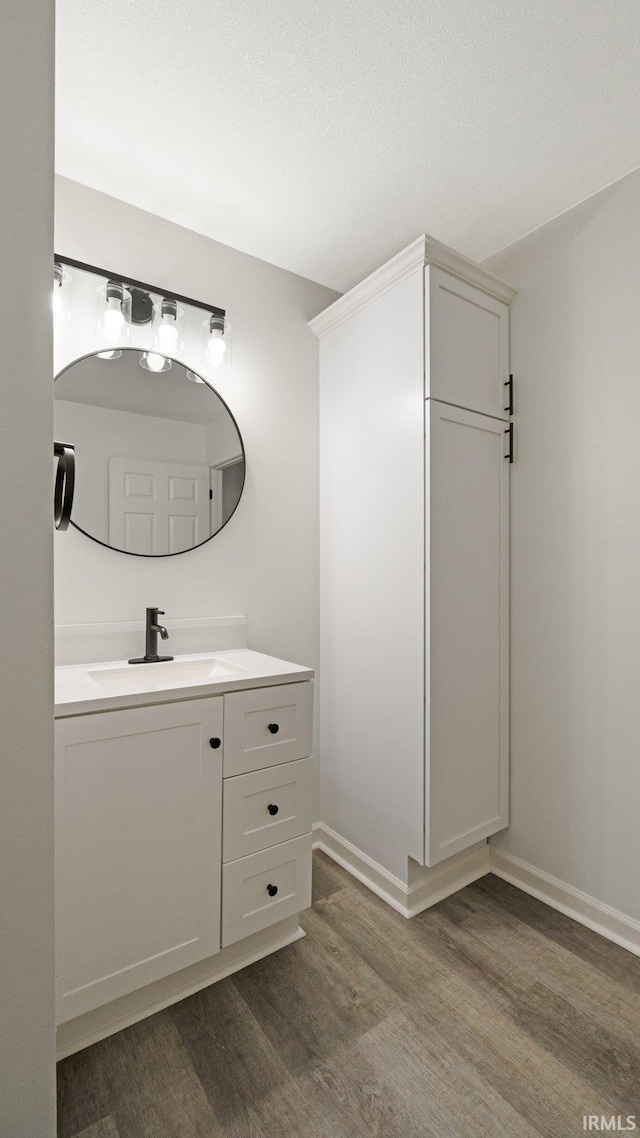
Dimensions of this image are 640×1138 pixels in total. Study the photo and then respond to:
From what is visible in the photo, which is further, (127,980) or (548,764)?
(548,764)

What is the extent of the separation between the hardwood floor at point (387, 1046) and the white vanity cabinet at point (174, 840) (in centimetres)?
14

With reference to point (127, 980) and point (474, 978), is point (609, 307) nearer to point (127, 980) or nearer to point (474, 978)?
point (474, 978)

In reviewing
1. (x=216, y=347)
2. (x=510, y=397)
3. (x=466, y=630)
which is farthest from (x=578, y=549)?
(x=216, y=347)

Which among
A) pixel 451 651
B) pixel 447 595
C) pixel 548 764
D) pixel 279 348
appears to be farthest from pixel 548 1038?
pixel 279 348

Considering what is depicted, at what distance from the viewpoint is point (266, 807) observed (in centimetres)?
163

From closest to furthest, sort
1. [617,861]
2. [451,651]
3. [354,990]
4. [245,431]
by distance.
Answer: [354,990] < [617,861] < [451,651] < [245,431]

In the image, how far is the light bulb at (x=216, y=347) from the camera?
2008 mm

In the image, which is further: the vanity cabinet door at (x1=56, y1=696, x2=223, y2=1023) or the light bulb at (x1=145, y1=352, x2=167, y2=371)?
the light bulb at (x1=145, y1=352, x2=167, y2=371)

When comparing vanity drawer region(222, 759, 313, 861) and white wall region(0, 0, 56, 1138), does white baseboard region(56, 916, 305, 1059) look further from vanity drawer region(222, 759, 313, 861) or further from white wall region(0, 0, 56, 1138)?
white wall region(0, 0, 56, 1138)

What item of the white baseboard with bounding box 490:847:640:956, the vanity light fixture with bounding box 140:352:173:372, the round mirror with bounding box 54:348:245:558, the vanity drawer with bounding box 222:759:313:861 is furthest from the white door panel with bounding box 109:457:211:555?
the white baseboard with bounding box 490:847:640:956

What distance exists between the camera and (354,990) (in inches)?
60.6

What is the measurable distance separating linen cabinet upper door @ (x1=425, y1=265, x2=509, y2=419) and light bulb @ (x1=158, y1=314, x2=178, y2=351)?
2.99 feet

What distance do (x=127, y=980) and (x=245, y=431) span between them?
183 centimetres

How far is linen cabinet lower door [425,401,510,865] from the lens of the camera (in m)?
1.84
